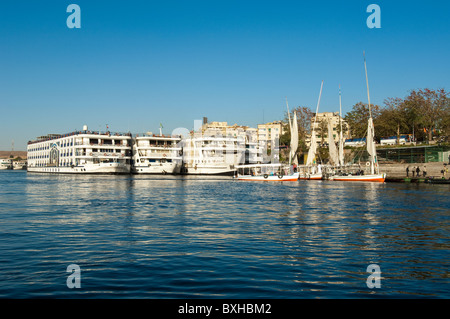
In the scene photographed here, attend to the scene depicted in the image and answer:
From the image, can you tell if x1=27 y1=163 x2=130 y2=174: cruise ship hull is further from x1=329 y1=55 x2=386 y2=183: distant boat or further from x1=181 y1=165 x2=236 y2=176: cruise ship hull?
x1=329 y1=55 x2=386 y2=183: distant boat

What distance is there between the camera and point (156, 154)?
5251 inches

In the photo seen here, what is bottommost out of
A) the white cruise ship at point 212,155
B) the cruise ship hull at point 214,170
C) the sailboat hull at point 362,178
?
the sailboat hull at point 362,178

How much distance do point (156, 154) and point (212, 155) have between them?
706 inches

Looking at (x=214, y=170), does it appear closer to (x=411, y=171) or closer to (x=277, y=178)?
(x=277, y=178)

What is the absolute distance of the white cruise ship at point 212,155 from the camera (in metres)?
131

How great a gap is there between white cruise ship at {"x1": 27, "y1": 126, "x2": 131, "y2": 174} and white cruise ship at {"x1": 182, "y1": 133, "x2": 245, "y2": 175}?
19.7 m

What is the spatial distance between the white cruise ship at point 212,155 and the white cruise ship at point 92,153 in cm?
1970

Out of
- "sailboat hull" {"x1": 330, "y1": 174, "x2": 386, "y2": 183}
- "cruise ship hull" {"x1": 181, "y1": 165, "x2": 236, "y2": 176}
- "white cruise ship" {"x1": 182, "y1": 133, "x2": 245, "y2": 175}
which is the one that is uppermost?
"white cruise ship" {"x1": 182, "y1": 133, "x2": 245, "y2": 175}

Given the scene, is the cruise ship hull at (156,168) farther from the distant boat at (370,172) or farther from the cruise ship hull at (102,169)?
the distant boat at (370,172)

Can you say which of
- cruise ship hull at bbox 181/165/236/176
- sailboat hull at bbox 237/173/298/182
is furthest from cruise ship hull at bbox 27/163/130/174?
sailboat hull at bbox 237/173/298/182

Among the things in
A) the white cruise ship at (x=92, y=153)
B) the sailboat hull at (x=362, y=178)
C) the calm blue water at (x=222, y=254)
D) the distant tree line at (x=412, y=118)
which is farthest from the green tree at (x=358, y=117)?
the calm blue water at (x=222, y=254)

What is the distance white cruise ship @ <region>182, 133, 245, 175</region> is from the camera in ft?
430

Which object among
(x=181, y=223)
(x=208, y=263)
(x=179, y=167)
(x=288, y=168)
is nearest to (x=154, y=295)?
(x=208, y=263)

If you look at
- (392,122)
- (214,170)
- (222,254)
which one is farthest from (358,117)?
(222,254)
